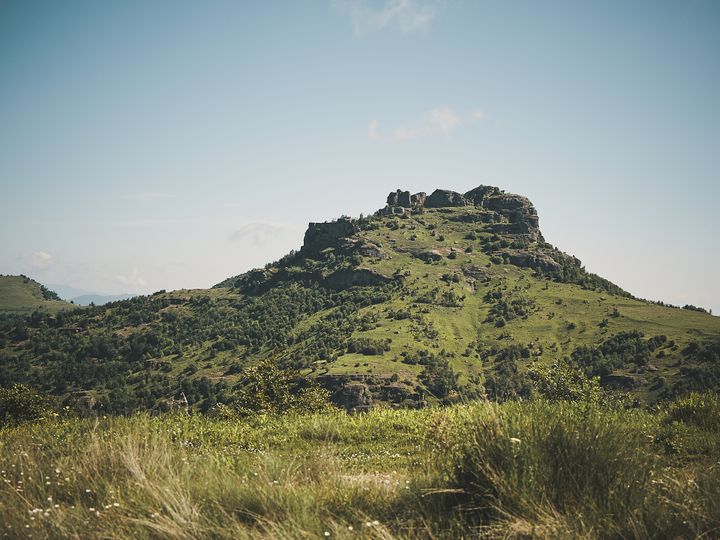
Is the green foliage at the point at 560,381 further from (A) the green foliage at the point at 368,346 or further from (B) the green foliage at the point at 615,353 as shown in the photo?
(A) the green foliage at the point at 368,346

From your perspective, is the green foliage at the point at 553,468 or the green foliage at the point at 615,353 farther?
the green foliage at the point at 615,353

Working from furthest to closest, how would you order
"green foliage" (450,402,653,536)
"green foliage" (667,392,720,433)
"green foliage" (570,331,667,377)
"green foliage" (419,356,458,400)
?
"green foliage" (419,356,458,400)
"green foliage" (570,331,667,377)
"green foliage" (667,392,720,433)
"green foliage" (450,402,653,536)

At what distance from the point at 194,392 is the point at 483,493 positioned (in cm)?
18686

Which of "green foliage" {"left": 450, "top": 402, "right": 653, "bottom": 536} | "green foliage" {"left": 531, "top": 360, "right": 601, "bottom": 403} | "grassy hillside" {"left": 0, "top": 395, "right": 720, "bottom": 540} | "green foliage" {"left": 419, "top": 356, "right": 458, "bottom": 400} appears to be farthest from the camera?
"green foliage" {"left": 419, "top": 356, "right": 458, "bottom": 400}

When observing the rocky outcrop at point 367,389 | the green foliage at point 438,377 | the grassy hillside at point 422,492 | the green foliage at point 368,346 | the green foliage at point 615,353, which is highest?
the grassy hillside at point 422,492

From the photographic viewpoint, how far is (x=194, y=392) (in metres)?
172

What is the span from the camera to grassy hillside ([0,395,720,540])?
13.3 feet

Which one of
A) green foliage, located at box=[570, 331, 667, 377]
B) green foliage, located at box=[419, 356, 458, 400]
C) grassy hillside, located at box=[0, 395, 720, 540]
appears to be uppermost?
grassy hillside, located at box=[0, 395, 720, 540]

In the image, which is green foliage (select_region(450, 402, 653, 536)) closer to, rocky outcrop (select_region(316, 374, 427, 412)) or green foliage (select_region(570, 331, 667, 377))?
rocky outcrop (select_region(316, 374, 427, 412))

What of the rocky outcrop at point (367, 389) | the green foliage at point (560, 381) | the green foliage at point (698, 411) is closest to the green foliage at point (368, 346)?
the rocky outcrop at point (367, 389)

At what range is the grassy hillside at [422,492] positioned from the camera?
405 centimetres

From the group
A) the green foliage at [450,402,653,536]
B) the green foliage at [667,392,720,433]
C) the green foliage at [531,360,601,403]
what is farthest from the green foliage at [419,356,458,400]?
the green foliage at [450,402,653,536]

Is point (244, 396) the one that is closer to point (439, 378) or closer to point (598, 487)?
point (598, 487)

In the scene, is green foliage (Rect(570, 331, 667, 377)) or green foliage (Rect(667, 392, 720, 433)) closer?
green foliage (Rect(667, 392, 720, 433))
